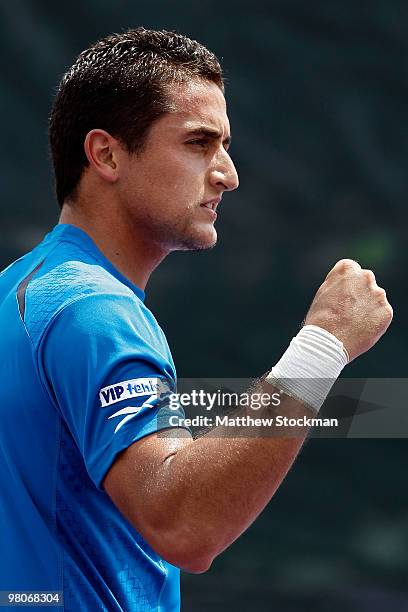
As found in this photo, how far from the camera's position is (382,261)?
4742mm

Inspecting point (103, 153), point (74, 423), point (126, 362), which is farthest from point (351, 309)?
point (103, 153)

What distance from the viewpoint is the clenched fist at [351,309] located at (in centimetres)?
175

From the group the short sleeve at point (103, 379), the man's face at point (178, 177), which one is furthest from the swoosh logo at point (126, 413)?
the man's face at point (178, 177)

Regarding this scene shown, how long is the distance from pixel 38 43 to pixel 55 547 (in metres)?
3.41

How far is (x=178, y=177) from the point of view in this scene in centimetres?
212

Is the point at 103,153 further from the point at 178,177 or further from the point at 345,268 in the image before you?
the point at 345,268

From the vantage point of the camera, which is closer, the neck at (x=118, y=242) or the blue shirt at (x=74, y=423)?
the blue shirt at (x=74, y=423)

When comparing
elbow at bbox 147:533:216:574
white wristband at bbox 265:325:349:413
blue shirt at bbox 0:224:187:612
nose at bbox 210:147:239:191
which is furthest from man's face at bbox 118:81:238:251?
elbow at bbox 147:533:216:574

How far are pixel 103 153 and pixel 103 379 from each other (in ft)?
2.30

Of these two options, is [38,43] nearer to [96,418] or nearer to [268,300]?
[268,300]

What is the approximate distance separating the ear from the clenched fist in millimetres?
577

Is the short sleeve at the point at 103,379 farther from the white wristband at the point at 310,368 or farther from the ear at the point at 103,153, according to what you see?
the ear at the point at 103,153

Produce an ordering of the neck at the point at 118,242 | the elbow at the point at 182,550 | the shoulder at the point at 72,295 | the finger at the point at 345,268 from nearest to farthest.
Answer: the elbow at the point at 182,550 → the shoulder at the point at 72,295 → the finger at the point at 345,268 → the neck at the point at 118,242

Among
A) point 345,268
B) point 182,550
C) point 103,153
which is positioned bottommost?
point 182,550
